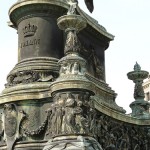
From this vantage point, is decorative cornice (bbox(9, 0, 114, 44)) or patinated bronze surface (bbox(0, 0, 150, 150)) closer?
patinated bronze surface (bbox(0, 0, 150, 150))

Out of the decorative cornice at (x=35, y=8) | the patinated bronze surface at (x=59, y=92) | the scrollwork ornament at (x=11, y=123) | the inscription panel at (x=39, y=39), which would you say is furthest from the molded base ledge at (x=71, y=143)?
the decorative cornice at (x=35, y=8)

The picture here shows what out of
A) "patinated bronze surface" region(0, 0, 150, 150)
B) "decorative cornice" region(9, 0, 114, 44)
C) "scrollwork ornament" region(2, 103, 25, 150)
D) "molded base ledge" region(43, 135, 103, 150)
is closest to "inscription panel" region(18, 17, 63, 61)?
"patinated bronze surface" region(0, 0, 150, 150)

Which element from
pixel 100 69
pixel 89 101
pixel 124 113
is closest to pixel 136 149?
pixel 124 113

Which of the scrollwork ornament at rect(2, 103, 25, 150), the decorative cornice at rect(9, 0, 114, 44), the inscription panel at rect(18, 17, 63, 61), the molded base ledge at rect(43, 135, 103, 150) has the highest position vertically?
the decorative cornice at rect(9, 0, 114, 44)

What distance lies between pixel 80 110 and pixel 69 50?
53.3 inches

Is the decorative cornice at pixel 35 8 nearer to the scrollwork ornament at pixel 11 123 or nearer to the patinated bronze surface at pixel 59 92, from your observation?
the patinated bronze surface at pixel 59 92

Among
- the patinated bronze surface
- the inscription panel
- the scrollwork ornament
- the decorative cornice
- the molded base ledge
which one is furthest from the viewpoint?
the decorative cornice

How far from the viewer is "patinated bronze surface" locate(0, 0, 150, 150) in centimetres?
995

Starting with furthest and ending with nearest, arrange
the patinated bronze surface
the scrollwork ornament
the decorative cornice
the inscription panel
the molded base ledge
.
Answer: the decorative cornice < the inscription panel < the scrollwork ornament < the patinated bronze surface < the molded base ledge

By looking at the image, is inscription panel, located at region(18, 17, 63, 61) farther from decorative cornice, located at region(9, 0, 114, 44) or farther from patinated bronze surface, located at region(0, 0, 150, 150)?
decorative cornice, located at region(9, 0, 114, 44)

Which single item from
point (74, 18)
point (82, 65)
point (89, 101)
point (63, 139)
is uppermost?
point (74, 18)

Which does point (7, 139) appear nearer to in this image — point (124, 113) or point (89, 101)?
point (89, 101)

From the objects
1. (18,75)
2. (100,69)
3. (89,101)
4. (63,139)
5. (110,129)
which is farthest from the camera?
(100,69)

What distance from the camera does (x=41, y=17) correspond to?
39.5ft
